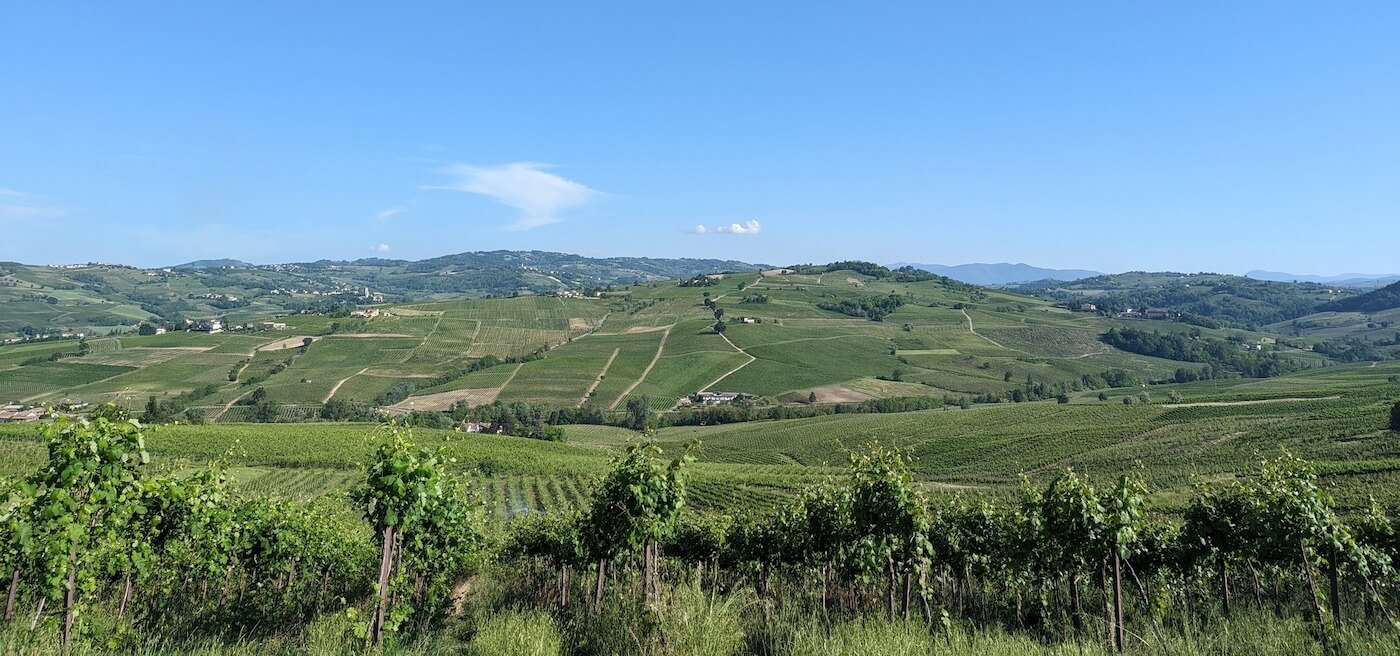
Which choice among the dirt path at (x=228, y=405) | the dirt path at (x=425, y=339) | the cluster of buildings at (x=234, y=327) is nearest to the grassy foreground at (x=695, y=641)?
the dirt path at (x=228, y=405)

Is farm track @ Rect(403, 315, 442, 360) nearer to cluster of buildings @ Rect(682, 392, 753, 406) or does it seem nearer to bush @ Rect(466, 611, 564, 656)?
cluster of buildings @ Rect(682, 392, 753, 406)

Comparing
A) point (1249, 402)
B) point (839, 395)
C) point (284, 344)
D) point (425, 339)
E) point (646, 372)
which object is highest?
point (425, 339)

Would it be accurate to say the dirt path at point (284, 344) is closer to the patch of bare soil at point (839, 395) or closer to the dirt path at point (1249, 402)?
the patch of bare soil at point (839, 395)

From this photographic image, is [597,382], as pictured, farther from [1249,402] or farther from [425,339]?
[1249,402]

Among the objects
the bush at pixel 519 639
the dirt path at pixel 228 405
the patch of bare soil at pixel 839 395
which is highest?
the bush at pixel 519 639

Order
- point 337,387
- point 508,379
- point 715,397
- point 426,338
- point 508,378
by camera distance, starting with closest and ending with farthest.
Answer: point 715,397
point 337,387
point 508,379
point 508,378
point 426,338

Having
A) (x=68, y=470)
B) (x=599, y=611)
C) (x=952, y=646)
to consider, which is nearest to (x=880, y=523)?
(x=952, y=646)

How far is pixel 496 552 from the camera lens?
24719 mm

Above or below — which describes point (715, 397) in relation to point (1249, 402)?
below

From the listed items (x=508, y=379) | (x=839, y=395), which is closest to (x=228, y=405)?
(x=508, y=379)

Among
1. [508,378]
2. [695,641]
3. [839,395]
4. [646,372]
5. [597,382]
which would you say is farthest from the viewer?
[646,372]

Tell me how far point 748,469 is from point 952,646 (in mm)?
69741

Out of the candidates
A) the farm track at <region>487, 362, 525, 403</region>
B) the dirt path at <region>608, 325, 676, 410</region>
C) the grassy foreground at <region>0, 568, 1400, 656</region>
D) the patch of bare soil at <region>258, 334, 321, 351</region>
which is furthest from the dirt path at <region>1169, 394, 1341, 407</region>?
the patch of bare soil at <region>258, 334, 321, 351</region>

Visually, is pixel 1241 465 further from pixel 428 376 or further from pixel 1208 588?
pixel 428 376
